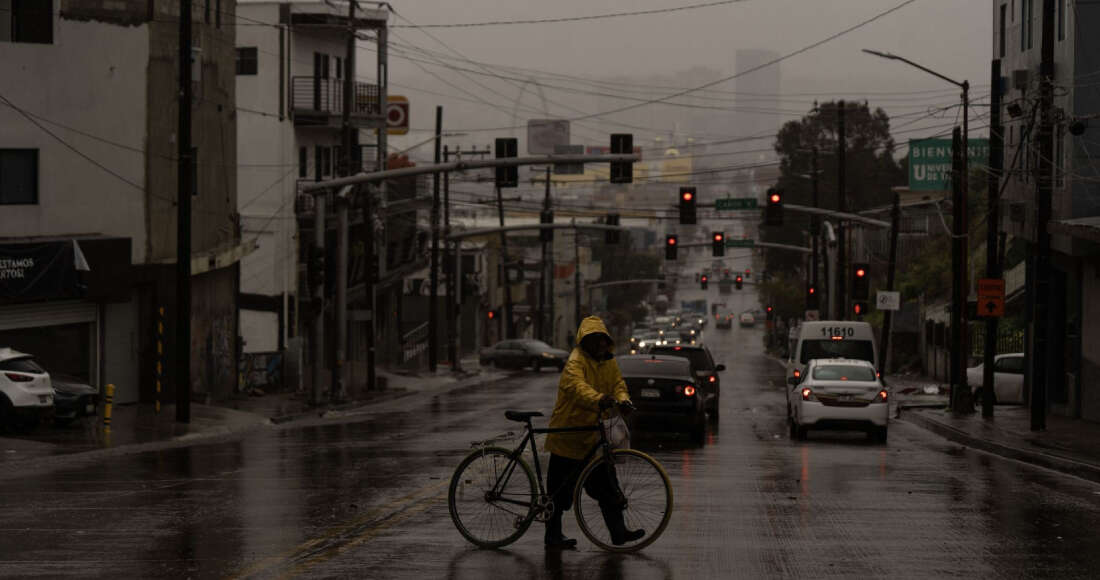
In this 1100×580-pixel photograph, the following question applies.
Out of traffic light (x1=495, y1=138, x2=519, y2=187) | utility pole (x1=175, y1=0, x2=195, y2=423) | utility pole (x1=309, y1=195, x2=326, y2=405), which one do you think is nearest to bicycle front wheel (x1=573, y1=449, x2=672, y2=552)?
utility pole (x1=175, y1=0, x2=195, y2=423)

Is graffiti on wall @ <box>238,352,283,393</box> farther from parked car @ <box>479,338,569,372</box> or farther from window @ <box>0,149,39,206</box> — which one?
parked car @ <box>479,338,569,372</box>

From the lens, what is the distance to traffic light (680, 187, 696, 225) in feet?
149

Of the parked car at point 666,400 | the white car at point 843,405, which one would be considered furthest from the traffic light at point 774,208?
the parked car at point 666,400

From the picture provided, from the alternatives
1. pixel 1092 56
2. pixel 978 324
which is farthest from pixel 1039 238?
pixel 978 324

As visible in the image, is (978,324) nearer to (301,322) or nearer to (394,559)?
(301,322)

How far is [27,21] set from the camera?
109 ft

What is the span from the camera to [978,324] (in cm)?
5447

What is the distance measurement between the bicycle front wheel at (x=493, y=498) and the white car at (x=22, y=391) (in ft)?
53.2

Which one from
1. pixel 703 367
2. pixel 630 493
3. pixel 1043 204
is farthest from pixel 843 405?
pixel 630 493

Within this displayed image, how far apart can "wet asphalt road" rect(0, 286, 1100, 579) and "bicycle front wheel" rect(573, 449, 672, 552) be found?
21 cm

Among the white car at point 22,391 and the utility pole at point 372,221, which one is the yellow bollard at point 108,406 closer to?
the white car at point 22,391

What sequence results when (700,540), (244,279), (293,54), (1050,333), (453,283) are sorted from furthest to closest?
1. (453,283)
2. (293,54)
3. (244,279)
4. (1050,333)
5. (700,540)

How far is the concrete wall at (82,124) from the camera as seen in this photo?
32812 mm

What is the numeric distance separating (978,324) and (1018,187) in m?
16.3
